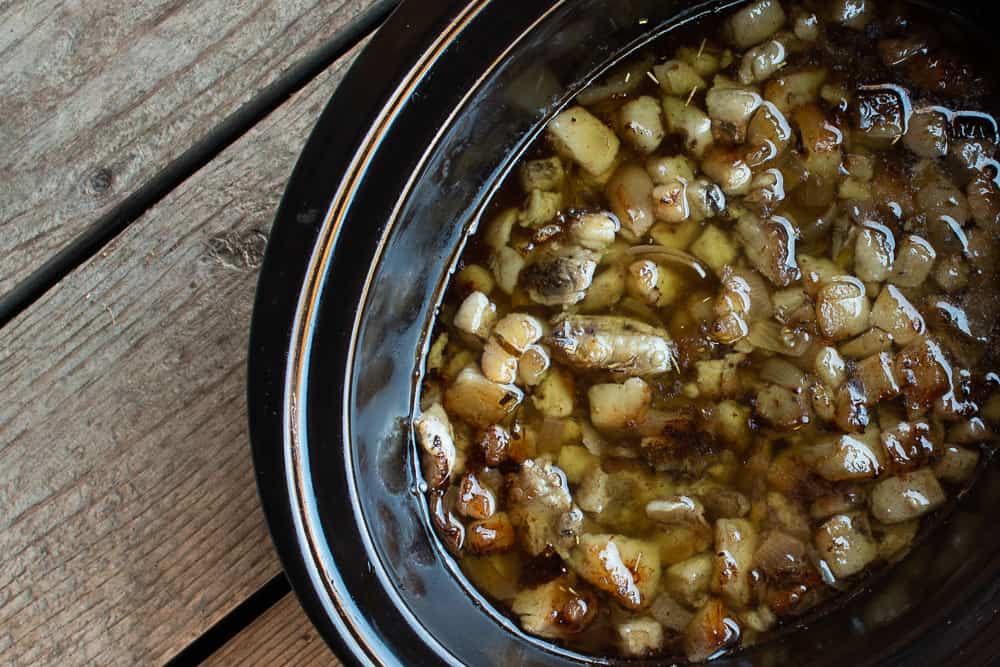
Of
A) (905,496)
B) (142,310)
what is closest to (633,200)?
(905,496)

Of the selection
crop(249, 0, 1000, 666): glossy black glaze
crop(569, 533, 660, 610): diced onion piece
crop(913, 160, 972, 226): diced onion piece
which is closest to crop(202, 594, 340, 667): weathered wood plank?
crop(249, 0, 1000, 666): glossy black glaze

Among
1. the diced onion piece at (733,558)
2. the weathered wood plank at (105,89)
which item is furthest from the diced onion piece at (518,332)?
the weathered wood plank at (105,89)

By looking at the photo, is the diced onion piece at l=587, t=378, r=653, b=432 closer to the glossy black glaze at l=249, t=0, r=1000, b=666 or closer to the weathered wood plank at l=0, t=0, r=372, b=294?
the glossy black glaze at l=249, t=0, r=1000, b=666

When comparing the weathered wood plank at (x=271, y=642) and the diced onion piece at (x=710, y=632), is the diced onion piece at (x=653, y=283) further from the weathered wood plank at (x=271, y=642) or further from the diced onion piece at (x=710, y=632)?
the weathered wood plank at (x=271, y=642)

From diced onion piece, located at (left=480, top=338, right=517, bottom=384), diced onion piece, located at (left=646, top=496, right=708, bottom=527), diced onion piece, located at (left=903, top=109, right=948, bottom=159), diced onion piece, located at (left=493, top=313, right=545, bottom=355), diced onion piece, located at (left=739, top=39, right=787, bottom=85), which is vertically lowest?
diced onion piece, located at (left=646, top=496, right=708, bottom=527)

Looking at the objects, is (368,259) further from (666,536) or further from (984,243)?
(984,243)

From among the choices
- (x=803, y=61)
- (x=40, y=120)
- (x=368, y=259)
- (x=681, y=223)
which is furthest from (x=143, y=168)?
(x=803, y=61)

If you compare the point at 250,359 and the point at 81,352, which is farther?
the point at 81,352
